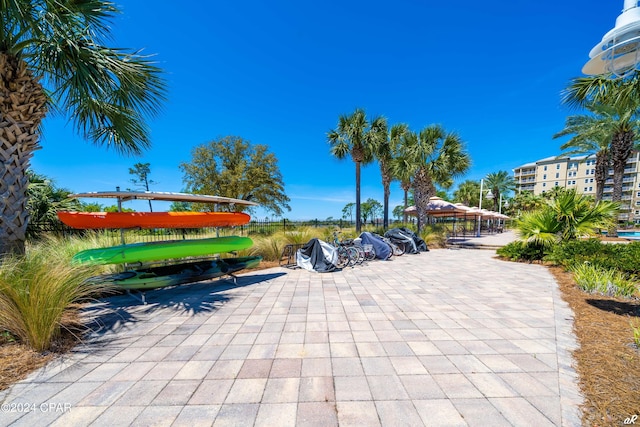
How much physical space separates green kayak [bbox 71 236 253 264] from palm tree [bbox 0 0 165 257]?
1120 millimetres

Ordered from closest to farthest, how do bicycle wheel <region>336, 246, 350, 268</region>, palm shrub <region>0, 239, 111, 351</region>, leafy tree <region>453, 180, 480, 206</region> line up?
palm shrub <region>0, 239, 111, 351</region>, bicycle wheel <region>336, 246, 350, 268</region>, leafy tree <region>453, 180, 480, 206</region>

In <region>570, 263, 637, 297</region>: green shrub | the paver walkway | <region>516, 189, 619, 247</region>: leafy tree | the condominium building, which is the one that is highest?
the condominium building

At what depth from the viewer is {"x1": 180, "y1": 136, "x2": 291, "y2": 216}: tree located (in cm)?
1622

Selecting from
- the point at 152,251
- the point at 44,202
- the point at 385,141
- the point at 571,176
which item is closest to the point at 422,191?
the point at 385,141

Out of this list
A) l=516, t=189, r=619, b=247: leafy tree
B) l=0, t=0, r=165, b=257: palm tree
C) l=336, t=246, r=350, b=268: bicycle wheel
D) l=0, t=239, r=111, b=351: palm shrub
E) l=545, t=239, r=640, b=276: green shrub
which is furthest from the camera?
l=336, t=246, r=350, b=268: bicycle wheel

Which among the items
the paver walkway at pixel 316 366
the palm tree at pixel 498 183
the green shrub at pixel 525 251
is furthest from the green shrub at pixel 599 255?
the palm tree at pixel 498 183

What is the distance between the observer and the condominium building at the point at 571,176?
Result: 46.8 m

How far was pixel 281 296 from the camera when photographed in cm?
466

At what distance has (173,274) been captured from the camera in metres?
4.91

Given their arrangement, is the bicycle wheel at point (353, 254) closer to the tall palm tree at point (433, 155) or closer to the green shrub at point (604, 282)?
the green shrub at point (604, 282)

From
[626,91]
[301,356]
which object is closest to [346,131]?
[626,91]

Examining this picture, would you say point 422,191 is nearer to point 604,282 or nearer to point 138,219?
point 604,282

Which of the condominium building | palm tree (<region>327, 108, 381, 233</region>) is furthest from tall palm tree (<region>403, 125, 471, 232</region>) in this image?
the condominium building

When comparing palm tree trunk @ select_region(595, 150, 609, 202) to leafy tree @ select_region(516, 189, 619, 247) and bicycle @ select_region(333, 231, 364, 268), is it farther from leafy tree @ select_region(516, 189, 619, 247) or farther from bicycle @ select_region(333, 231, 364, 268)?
bicycle @ select_region(333, 231, 364, 268)
